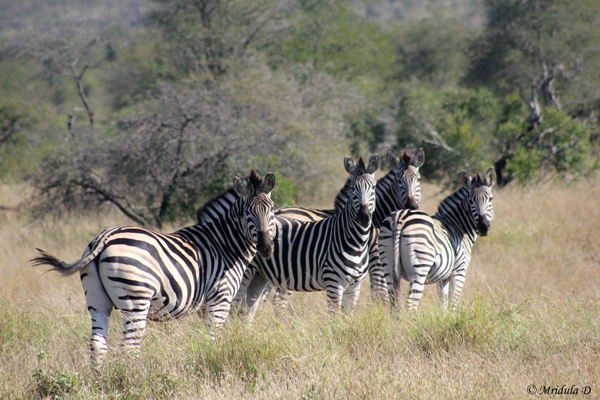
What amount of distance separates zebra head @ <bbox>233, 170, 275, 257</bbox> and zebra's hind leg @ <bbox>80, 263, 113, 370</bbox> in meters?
1.28

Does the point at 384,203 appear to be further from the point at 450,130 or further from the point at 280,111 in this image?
the point at 450,130

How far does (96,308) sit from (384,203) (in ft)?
11.2

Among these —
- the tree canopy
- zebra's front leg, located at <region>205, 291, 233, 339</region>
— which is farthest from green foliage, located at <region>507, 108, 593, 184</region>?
zebra's front leg, located at <region>205, 291, 233, 339</region>

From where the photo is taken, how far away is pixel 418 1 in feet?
336

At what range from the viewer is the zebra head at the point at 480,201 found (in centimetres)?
645

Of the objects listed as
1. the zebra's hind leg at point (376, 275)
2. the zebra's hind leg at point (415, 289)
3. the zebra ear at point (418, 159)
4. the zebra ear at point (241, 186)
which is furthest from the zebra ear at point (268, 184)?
→ the zebra ear at point (418, 159)

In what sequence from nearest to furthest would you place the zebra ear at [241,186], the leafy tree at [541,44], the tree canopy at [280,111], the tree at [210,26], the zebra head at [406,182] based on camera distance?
the zebra ear at [241,186] → the zebra head at [406,182] → the tree canopy at [280,111] → the leafy tree at [541,44] → the tree at [210,26]

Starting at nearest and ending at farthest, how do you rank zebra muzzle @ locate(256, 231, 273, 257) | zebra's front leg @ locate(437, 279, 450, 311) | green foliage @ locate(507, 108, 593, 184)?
1. zebra muzzle @ locate(256, 231, 273, 257)
2. zebra's front leg @ locate(437, 279, 450, 311)
3. green foliage @ locate(507, 108, 593, 184)

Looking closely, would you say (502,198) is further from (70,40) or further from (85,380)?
(70,40)

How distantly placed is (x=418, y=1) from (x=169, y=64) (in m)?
90.1

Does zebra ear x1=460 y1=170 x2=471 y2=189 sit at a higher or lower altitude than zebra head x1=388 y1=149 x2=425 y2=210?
higher

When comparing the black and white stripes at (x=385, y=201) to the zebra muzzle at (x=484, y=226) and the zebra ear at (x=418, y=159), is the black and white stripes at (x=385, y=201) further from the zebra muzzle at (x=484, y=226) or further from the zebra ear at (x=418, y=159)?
the zebra muzzle at (x=484, y=226)

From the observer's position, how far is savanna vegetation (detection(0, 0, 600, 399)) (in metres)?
4.71

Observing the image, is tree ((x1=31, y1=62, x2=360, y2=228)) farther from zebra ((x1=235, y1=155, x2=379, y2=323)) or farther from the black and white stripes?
zebra ((x1=235, y1=155, x2=379, y2=323))
